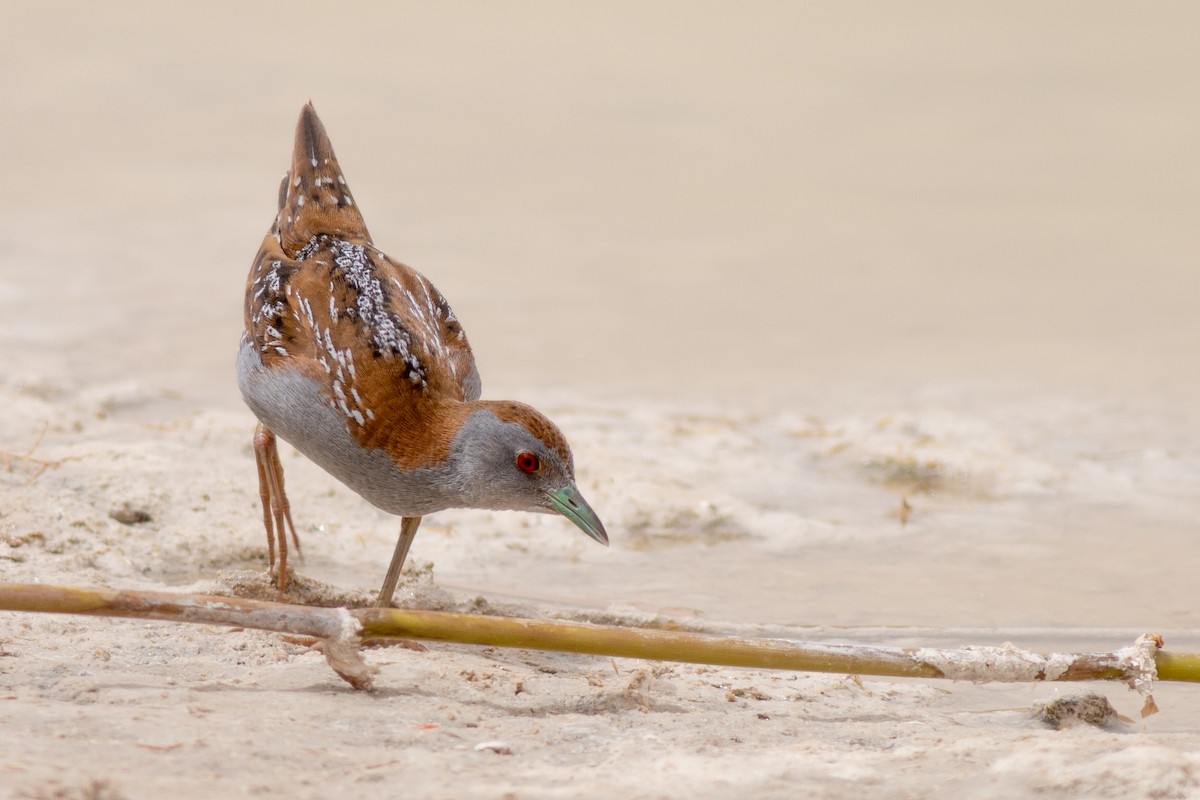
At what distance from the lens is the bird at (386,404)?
187 inches

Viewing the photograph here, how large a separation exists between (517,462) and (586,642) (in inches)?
35.9

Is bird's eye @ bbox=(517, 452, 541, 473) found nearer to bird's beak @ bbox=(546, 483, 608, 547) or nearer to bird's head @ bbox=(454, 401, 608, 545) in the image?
bird's head @ bbox=(454, 401, 608, 545)

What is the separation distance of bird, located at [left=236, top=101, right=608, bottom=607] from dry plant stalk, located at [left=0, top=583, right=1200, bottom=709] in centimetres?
76

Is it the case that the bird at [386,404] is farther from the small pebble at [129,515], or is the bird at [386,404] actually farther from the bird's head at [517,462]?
the small pebble at [129,515]

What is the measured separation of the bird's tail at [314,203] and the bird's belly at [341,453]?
0.99 meters

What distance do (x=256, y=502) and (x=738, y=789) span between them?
359 centimetres

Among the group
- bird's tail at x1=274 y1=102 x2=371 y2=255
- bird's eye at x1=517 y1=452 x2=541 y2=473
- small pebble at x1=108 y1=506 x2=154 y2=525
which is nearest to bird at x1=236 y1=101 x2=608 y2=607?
bird's eye at x1=517 y1=452 x2=541 y2=473

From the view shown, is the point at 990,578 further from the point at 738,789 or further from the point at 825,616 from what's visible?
the point at 738,789

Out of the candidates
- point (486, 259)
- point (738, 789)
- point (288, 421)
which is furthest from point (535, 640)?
point (486, 259)

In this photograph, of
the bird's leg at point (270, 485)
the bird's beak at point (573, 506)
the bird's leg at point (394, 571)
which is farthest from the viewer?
the bird's leg at point (270, 485)

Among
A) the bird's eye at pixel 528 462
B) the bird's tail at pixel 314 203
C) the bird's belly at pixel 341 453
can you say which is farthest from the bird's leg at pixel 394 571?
the bird's tail at pixel 314 203

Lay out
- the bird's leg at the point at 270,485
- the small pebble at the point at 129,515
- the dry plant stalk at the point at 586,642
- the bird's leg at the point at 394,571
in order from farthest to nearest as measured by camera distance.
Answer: the small pebble at the point at 129,515 < the bird's leg at the point at 270,485 < the bird's leg at the point at 394,571 < the dry plant stalk at the point at 586,642

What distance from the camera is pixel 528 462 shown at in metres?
4.70

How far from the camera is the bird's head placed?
15.4ft
